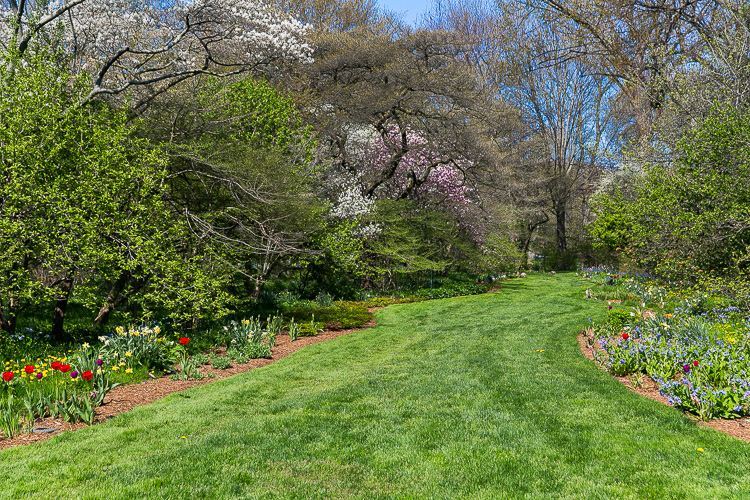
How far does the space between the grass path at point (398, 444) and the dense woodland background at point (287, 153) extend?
3.32m

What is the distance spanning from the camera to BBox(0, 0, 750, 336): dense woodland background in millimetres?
7609

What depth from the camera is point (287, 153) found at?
44.6ft

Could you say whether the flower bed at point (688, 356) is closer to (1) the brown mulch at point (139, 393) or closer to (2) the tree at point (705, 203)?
(2) the tree at point (705, 203)

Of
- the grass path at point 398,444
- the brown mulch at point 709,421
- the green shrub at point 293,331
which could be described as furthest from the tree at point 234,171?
the brown mulch at point 709,421

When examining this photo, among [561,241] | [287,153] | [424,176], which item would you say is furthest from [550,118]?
[287,153]

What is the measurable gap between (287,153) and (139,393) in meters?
8.66

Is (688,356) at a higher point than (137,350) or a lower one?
lower

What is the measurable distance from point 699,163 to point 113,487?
11.4m

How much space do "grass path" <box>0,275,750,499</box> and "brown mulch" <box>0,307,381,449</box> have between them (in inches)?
13.8

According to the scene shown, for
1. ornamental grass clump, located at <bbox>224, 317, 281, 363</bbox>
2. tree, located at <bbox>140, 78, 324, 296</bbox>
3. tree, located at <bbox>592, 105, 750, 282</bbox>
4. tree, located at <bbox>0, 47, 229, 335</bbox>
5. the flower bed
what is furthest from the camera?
tree, located at <bbox>140, 78, 324, 296</bbox>

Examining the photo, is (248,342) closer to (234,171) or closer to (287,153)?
(234,171)

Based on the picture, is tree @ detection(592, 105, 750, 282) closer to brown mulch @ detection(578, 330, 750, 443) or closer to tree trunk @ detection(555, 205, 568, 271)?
brown mulch @ detection(578, 330, 750, 443)

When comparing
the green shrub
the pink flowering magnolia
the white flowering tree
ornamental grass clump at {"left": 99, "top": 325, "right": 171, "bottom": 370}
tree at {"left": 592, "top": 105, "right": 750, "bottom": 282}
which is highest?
the white flowering tree

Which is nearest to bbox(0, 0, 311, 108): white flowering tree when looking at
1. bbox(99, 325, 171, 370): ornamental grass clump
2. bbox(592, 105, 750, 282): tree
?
bbox(99, 325, 171, 370): ornamental grass clump
